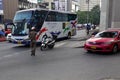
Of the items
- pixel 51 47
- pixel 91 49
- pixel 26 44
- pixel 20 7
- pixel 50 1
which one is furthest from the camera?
pixel 50 1

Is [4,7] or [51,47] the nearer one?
[51,47]

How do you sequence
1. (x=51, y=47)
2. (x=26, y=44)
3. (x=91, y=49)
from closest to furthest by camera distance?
(x=91, y=49)
(x=51, y=47)
(x=26, y=44)

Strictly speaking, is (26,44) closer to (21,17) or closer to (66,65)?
(21,17)

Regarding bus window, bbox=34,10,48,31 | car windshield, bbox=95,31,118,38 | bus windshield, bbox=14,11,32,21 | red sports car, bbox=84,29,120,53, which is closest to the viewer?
red sports car, bbox=84,29,120,53

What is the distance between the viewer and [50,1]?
343ft

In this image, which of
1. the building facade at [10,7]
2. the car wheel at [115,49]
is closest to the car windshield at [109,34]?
the car wheel at [115,49]

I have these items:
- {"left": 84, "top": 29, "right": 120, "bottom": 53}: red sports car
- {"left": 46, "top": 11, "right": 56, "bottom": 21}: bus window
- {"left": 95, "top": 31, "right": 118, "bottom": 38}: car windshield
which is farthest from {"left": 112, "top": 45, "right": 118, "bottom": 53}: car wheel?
{"left": 46, "top": 11, "right": 56, "bottom": 21}: bus window

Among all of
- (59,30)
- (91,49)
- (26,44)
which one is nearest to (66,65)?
(91,49)

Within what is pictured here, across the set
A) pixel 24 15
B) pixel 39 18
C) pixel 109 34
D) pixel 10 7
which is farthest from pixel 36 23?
pixel 10 7

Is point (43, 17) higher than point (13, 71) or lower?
higher

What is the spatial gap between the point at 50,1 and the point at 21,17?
8032 cm

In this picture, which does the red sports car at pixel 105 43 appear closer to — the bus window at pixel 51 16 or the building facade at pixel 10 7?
the bus window at pixel 51 16

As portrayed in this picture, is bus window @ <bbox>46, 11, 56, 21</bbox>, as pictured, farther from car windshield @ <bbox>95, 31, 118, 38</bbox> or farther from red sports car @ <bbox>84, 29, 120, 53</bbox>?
red sports car @ <bbox>84, 29, 120, 53</bbox>

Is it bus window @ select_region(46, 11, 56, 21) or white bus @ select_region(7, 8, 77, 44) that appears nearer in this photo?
white bus @ select_region(7, 8, 77, 44)
